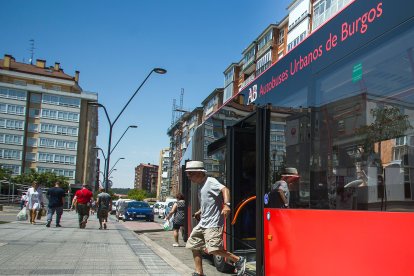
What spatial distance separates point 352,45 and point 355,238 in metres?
1.71

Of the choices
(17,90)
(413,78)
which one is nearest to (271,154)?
→ (413,78)

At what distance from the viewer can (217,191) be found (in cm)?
682

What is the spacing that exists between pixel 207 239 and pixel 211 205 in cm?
49

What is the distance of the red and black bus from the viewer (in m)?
3.45

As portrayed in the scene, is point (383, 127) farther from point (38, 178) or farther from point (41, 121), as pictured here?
point (41, 121)

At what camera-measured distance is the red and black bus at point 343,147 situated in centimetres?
345

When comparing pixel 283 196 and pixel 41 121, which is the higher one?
pixel 41 121

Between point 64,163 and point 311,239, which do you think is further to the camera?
point 64,163

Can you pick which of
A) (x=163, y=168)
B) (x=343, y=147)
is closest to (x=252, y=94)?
(x=343, y=147)

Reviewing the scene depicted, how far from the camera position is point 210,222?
6.79 meters

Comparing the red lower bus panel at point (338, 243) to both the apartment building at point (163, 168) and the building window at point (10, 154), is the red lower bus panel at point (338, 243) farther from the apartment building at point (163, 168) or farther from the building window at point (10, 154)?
the apartment building at point (163, 168)

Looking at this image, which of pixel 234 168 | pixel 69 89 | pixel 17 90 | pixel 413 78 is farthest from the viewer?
pixel 69 89

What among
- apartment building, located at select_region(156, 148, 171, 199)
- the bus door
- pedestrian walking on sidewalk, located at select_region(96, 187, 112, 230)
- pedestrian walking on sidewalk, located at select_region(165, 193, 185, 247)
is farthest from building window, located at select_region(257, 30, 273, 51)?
apartment building, located at select_region(156, 148, 171, 199)

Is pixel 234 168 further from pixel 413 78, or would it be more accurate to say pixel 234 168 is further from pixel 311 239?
pixel 413 78
